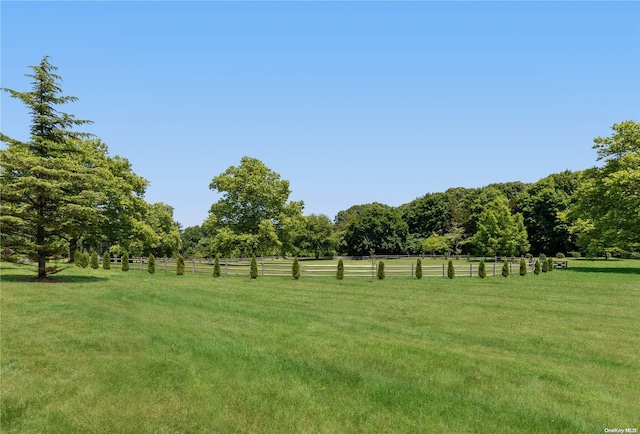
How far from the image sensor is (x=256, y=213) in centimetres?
5041

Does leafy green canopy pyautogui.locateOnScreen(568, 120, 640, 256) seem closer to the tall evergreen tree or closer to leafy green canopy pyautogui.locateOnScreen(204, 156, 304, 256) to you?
leafy green canopy pyautogui.locateOnScreen(204, 156, 304, 256)

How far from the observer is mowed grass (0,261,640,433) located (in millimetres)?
5762

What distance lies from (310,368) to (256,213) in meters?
43.5

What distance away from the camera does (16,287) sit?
1766 cm

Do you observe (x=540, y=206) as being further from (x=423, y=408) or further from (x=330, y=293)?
(x=423, y=408)

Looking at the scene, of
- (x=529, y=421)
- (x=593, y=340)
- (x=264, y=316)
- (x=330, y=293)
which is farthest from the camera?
(x=330, y=293)

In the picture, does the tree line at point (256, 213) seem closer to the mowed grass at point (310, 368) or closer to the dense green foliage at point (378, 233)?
the dense green foliage at point (378, 233)

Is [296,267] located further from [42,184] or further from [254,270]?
[42,184]

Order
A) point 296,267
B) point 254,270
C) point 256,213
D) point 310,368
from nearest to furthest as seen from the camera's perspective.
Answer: point 310,368 → point 296,267 → point 254,270 → point 256,213

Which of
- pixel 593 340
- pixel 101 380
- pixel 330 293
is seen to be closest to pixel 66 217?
pixel 330 293

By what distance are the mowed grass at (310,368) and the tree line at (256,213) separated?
8.59 meters

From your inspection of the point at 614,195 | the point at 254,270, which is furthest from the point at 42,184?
the point at 614,195

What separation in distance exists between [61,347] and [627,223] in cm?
4330

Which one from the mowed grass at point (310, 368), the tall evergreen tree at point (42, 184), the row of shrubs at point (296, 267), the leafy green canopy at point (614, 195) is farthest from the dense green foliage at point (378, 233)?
the mowed grass at point (310, 368)
